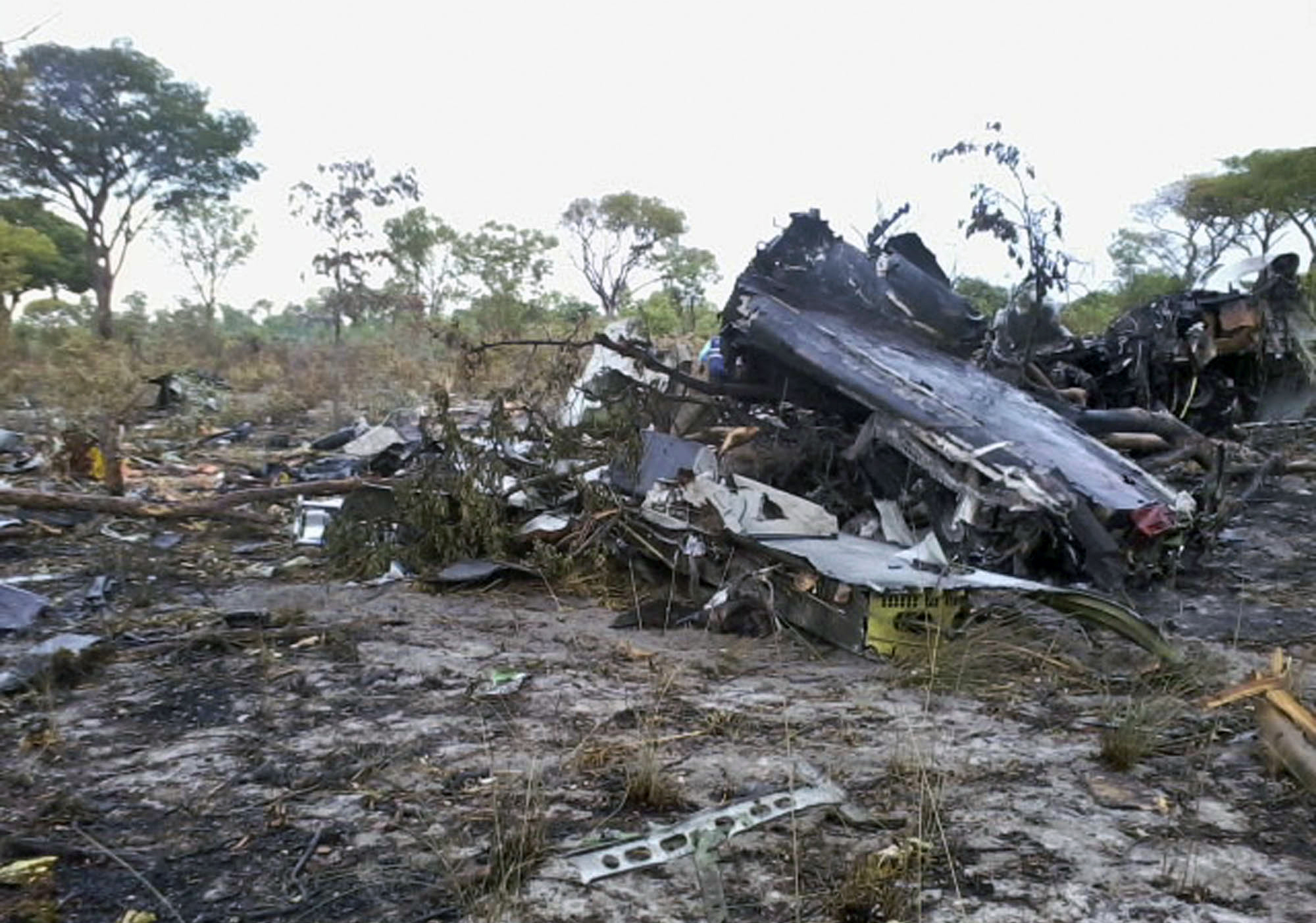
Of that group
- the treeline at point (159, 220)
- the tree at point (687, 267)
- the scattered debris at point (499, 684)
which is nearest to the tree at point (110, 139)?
the treeline at point (159, 220)

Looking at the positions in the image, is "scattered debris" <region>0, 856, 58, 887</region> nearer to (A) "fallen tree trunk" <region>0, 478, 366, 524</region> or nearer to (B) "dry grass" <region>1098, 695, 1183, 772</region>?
(B) "dry grass" <region>1098, 695, 1183, 772</region>

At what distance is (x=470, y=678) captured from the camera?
3.67 meters

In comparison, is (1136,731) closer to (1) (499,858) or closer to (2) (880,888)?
(2) (880,888)

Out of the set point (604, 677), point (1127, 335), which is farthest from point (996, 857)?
point (1127, 335)

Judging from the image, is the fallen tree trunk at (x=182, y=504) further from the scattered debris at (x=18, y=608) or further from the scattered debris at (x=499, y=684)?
the scattered debris at (x=499, y=684)

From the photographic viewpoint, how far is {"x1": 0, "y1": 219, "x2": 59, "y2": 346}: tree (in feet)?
53.2

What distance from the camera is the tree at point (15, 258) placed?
16219 millimetres

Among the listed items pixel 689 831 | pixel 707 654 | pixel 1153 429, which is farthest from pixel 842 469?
pixel 689 831

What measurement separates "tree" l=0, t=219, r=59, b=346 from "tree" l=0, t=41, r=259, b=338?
138 centimetres

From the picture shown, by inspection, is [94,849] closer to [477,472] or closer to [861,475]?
[477,472]

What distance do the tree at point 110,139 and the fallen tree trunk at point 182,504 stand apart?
57.8 ft

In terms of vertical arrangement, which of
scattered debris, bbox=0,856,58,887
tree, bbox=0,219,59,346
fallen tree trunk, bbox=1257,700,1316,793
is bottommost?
scattered debris, bbox=0,856,58,887

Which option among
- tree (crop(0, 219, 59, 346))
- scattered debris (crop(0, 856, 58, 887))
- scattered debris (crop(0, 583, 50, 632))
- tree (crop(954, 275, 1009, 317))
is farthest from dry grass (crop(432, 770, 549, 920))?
tree (crop(0, 219, 59, 346))

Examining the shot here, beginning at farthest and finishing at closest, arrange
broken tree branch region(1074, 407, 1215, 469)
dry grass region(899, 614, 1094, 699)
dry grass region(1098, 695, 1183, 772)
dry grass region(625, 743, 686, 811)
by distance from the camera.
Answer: broken tree branch region(1074, 407, 1215, 469), dry grass region(899, 614, 1094, 699), dry grass region(1098, 695, 1183, 772), dry grass region(625, 743, 686, 811)
